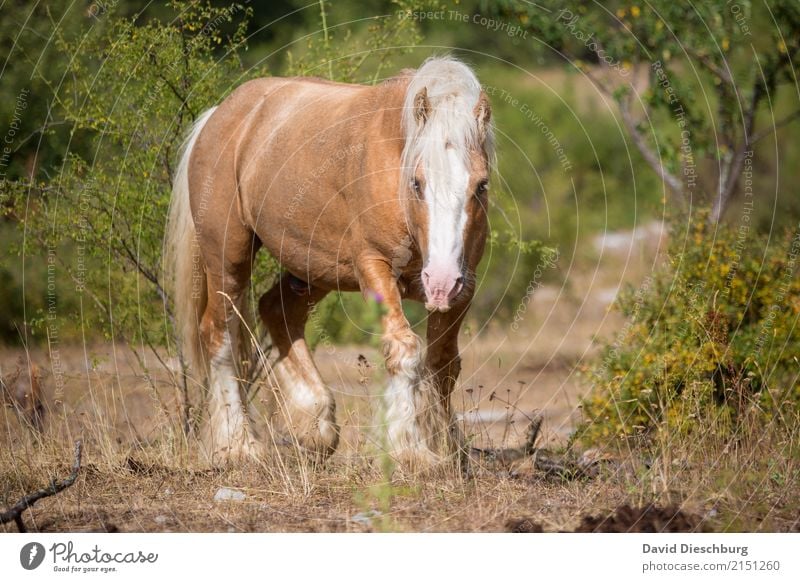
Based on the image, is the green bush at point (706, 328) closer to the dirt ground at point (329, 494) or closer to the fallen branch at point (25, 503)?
the dirt ground at point (329, 494)

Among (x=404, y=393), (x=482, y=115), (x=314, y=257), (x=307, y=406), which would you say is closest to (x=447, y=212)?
(x=482, y=115)

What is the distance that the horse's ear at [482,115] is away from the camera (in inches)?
223

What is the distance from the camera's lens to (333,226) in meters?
6.52

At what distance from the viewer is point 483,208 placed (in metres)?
5.74

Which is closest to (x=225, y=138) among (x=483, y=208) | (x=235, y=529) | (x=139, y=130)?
(x=139, y=130)

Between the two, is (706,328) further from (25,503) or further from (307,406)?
(25,503)

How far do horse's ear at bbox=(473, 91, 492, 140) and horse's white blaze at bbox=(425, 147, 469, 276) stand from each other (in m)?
0.25

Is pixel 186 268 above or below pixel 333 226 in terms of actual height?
below

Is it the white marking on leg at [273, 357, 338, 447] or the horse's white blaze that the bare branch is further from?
the horse's white blaze

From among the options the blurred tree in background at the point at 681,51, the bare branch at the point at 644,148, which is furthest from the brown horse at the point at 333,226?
the bare branch at the point at 644,148

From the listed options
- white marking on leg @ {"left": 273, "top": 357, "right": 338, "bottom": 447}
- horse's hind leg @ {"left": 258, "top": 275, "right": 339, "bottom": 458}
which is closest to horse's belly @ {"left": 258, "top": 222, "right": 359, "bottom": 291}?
horse's hind leg @ {"left": 258, "top": 275, "right": 339, "bottom": 458}

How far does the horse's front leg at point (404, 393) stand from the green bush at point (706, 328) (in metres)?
1.33

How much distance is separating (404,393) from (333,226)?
1305 mm
